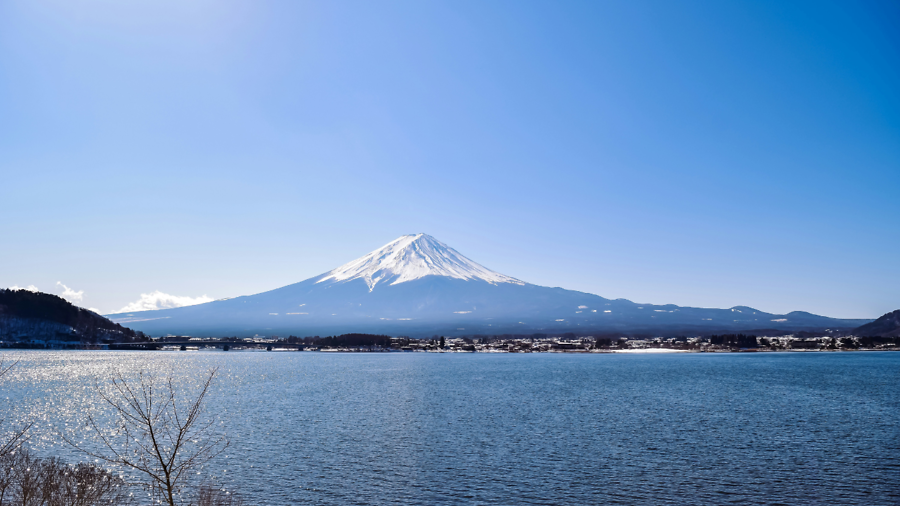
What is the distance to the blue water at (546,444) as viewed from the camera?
1053 inches

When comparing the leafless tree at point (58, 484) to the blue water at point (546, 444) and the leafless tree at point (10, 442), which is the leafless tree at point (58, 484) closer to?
the leafless tree at point (10, 442)

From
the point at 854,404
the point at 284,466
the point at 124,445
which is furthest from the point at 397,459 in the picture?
the point at 854,404

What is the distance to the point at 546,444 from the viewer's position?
37000 millimetres

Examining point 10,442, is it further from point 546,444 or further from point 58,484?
point 546,444

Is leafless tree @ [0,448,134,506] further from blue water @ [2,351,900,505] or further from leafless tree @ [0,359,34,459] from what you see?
blue water @ [2,351,900,505]

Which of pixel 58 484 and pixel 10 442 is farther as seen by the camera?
pixel 58 484

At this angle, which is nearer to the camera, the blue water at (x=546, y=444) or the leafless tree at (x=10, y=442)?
the leafless tree at (x=10, y=442)

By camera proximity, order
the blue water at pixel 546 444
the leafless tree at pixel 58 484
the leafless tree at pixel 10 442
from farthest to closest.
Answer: the blue water at pixel 546 444, the leafless tree at pixel 58 484, the leafless tree at pixel 10 442

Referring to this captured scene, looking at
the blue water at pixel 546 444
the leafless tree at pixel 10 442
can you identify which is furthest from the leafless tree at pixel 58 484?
the blue water at pixel 546 444

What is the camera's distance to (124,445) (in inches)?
1389

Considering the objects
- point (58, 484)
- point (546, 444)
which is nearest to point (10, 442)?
point (58, 484)

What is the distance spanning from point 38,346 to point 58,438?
19012 cm

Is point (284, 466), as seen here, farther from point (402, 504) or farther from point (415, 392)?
point (415, 392)

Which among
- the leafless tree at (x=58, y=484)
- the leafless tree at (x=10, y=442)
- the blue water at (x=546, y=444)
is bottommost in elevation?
the blue water at (x=546, y=444)
